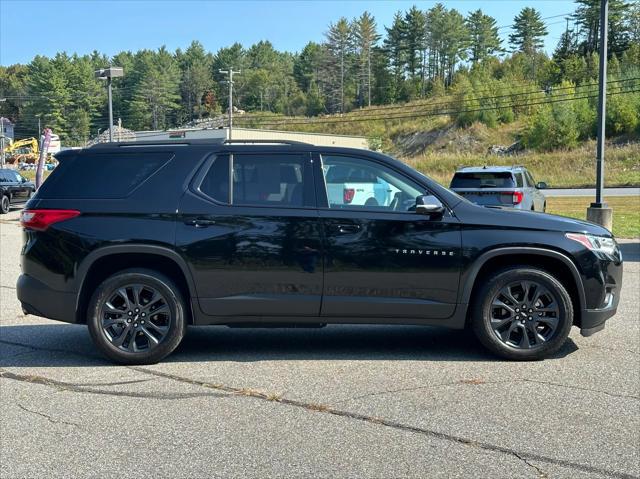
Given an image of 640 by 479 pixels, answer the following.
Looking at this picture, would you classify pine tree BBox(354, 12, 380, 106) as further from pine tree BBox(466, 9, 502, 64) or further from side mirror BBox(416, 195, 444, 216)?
side mirror BBox(416, 195, 444, 216)

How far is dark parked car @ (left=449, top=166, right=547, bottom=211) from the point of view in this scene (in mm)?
15391

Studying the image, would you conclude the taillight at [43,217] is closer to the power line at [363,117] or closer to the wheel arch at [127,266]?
the wheel arch at [127,266]

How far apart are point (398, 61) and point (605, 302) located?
134 meters

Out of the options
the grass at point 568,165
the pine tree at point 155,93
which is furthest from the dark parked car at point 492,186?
the pine tree at point 155,93

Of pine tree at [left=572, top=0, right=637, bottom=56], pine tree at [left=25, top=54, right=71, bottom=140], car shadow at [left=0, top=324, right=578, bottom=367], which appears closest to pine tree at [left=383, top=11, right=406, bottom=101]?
pine tree at [left=572, top=0, right=637, bottom=56]

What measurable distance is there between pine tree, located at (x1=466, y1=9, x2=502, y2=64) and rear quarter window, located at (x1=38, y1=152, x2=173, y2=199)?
137m

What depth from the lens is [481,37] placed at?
135000 mm

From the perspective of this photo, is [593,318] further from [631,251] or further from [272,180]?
[631,251]

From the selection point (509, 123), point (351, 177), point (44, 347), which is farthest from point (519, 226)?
point (509, 123)

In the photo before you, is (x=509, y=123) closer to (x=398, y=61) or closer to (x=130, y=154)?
(x=398, y=61)

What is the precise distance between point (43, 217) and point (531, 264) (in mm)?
4248

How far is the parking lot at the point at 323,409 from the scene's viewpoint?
390 centimetres

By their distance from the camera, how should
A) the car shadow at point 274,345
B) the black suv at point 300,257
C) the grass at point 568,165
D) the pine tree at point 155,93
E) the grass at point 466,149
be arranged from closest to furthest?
1. the black suv at point 300,257
2. the car shadow at point 274,345
3. the grass at point 568,165
4. the grass at point 466,149
5. the pine tree at point 155,93

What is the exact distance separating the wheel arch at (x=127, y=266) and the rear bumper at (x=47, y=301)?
0.22 ft
